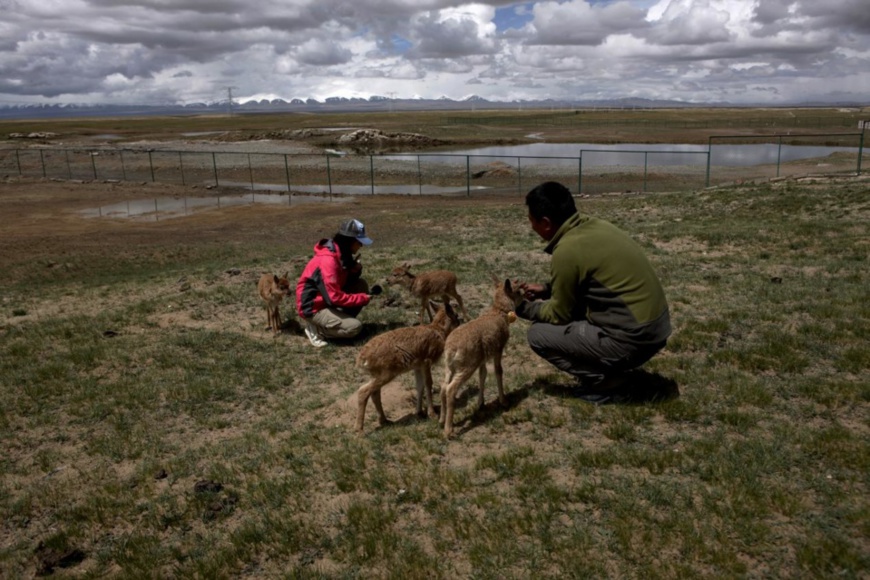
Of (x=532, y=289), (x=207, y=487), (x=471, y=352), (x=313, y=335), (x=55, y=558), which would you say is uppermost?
(x=532, y=289)

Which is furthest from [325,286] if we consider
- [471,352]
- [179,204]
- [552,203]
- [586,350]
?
[179,204]

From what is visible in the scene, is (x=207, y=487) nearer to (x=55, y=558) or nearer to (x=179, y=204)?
(x=55, y=558)

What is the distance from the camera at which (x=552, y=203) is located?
5.95 metres

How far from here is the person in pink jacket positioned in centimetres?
916

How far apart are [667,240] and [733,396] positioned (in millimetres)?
9654

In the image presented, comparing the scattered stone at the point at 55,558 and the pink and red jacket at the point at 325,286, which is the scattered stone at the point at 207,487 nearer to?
the scattered stone at the point at 55,558

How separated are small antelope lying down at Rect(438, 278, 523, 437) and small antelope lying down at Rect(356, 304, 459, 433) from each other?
33 cm

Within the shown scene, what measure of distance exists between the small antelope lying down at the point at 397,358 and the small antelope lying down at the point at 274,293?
145 inches

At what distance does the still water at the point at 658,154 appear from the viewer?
45.2 metres

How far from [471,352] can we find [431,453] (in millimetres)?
1004

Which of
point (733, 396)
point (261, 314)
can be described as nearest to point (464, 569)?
point (733, 396)

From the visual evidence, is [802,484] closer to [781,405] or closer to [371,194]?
[781,405]

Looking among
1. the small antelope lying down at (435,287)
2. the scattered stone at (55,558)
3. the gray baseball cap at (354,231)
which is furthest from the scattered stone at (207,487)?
the small antelope lying down at (435,287)

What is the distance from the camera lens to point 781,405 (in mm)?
6113
